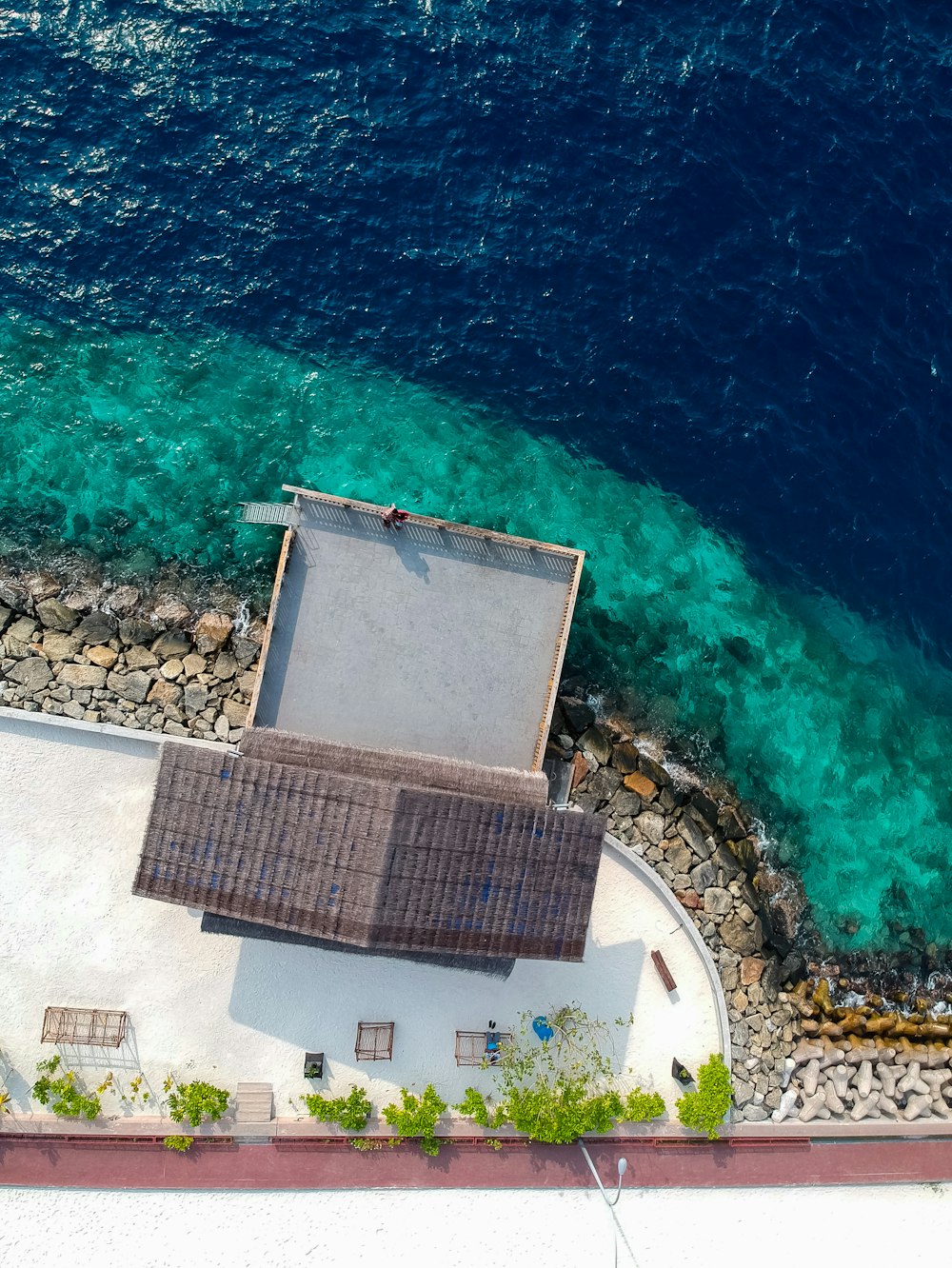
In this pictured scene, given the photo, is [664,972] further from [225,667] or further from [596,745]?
[225,667]

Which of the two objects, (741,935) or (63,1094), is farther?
(741,935)

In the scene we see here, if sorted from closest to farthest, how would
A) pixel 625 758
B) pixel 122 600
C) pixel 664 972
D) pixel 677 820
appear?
1. pixel 664 972
2. pixel 122 600
3. pixel 677 820
4. pixel 625 758

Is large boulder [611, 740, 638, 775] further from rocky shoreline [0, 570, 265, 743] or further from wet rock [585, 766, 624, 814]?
rocky shoreline [0, 570, 265, 743]

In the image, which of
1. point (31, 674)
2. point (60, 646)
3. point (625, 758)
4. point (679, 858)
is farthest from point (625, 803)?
point (31, 674)

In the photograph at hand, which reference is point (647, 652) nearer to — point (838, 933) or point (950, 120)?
point (838, 933)

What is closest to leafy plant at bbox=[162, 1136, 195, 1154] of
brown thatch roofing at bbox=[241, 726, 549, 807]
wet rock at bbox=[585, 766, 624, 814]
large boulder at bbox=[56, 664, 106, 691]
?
brown thatch roofing at bbox=[241, 726, 549, 807]

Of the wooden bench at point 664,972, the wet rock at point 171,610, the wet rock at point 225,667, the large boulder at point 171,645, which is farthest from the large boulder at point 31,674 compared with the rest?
the wooden bench at point 664,972

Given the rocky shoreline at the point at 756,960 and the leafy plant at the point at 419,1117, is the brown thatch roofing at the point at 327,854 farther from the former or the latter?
the rocky shoreline at the point at 756,960
